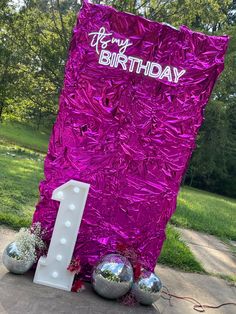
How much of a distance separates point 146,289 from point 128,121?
5.55 feet

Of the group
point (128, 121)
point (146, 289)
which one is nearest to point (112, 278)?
point (146, 289)

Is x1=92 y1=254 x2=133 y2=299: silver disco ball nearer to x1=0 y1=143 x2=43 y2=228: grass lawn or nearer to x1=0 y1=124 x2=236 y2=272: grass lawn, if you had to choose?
x1=0 y1=124 x2=236 y2=272: grass lawn

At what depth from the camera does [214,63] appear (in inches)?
174

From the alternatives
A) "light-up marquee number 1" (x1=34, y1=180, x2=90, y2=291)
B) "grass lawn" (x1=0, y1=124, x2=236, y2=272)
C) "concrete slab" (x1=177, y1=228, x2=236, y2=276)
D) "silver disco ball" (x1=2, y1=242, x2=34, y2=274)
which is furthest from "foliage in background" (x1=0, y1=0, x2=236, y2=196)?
"silver disco ball" (x1=2, y1=242, x2=34, y2=274)

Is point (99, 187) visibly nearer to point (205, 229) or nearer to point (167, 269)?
point (167, 269)

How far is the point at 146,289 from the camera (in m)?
4.34

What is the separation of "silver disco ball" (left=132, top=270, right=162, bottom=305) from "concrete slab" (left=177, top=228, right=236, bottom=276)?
2.17 metres

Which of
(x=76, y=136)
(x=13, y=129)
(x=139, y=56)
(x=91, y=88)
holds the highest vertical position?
(x=139, y=56)

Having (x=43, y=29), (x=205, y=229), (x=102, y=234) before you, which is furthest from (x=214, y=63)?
(x=43, y=29)

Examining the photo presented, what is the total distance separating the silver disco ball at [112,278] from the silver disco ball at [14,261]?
2.27ft

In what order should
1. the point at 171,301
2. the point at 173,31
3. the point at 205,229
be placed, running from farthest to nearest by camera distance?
the point at 205,229 → the point at 171,301 → the point at 173,31

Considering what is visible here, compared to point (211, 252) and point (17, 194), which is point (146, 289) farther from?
point (17, 194)

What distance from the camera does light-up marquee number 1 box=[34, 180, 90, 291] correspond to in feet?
14.4

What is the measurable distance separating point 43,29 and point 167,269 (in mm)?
12310
